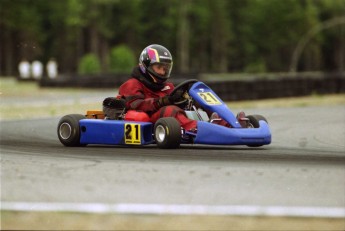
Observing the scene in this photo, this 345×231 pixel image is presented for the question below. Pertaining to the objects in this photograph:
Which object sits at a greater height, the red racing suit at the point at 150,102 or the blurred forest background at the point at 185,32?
the blurred forest background at the point at 185,32

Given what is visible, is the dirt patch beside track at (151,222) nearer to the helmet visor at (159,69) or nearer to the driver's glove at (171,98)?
the driver's glove at (171,98)

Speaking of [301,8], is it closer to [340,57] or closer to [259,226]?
[340,57]

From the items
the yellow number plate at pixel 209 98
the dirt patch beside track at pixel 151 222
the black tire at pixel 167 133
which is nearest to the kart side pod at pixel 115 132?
the black tire at pixel 167 133

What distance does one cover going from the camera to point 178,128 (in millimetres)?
10469

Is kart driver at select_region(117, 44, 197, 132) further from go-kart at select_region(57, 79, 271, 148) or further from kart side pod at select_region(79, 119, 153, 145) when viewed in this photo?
kart side pod at select_region(79, 119, 153, 145)

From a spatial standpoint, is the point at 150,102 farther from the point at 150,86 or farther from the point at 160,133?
the point at 160,133

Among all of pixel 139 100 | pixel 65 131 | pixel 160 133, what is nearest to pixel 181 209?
pixel 160 133

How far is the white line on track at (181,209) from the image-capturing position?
6.11 meters

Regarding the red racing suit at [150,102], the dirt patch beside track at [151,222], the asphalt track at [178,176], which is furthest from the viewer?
the red racing suit at [150,102]

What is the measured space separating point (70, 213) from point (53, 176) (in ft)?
6.72

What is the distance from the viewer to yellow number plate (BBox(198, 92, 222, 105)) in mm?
10828

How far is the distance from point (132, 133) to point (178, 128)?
73 centimetres

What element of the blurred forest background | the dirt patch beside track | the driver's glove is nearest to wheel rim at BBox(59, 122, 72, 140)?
the driver's glove

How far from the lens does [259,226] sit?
18.8ft
